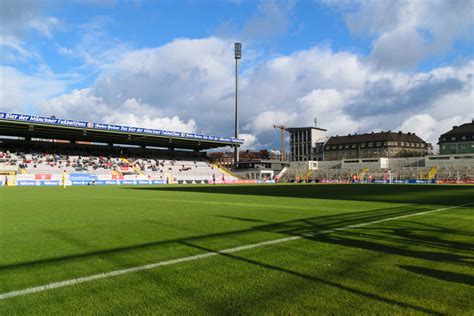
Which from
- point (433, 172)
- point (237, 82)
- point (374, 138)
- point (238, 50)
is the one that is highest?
point (238, 50)

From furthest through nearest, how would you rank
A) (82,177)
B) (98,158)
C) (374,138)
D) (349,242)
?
(374,138) → (98,158) → (82,177) → (349,242)

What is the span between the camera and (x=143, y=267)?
573 cm

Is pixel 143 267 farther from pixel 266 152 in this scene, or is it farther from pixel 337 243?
pixel 266 152

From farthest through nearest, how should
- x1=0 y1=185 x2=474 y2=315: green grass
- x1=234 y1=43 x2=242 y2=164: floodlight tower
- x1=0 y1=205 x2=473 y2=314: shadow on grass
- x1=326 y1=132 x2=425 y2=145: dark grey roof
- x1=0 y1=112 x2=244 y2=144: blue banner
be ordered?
x1=326 y1=132 x2=425 y2=145: dark grey roof → x1=234 y1=43 x2=242 y2=164: floodlight tower → x1=0 y1=112 x2=244 y2=144: blue banner → x1=0 y1=205 x2=473 y2=314: shadow on grass → x1=0 y1=185 x2=474 y2=315: green grass

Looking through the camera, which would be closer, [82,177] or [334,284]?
[334,284]

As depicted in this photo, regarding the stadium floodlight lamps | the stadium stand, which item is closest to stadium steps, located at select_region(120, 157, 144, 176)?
the stadium stand

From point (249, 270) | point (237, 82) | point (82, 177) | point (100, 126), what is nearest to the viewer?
point (249, 270)

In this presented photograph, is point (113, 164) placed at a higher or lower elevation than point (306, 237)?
higher

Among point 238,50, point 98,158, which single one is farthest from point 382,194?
point 238,50

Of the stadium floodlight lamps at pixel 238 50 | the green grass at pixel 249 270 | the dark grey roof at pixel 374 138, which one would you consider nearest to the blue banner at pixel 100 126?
the stadium floodlight lamps at pixel 238 50

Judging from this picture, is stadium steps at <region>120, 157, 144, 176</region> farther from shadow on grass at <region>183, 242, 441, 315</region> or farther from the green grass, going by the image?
shadow on grass at <region>183, 242, 441, 315</region>

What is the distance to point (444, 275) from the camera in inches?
202

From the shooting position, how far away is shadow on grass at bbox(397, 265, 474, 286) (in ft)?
16.1

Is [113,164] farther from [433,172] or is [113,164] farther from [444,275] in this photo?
[444,275]
